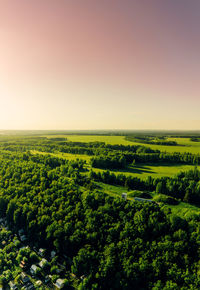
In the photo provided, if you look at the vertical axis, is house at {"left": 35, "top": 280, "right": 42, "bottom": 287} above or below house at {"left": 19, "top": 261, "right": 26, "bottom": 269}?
below

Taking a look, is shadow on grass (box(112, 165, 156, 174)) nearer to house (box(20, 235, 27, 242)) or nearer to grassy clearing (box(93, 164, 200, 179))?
grassy clearing (box(93, 164, 200, 179))

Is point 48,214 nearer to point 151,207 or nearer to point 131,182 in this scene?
point 151,207

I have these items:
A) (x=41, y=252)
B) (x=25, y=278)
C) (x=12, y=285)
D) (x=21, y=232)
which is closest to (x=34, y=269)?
(x=25, y=278)

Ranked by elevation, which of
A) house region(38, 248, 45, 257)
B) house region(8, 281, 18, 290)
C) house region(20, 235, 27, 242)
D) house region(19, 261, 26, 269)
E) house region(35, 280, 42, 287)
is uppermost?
house region(20, 235, 27, 242)

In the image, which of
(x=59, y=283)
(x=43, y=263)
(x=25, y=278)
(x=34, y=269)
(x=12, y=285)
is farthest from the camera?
(x=43, y=263)

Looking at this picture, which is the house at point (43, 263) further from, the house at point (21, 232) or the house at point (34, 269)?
the house at point (21, 232)

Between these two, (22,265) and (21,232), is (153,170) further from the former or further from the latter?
(22,265)

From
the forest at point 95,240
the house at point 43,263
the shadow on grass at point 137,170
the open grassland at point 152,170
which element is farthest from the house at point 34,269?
the shadow on grass at point 137,170

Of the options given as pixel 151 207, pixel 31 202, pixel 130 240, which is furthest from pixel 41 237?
pixel 151 207

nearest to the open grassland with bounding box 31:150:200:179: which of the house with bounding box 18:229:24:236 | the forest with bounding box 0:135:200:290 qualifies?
the forest with bounding box 0:135:200:290

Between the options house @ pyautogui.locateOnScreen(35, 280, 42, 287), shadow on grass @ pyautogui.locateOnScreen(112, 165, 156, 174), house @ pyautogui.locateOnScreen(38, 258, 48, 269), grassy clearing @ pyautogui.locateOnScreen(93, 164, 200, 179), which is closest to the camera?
house @ pyautogui.locateOnScreen(35, 280, 42, 287)

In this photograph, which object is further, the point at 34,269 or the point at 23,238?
the point at 23,238
